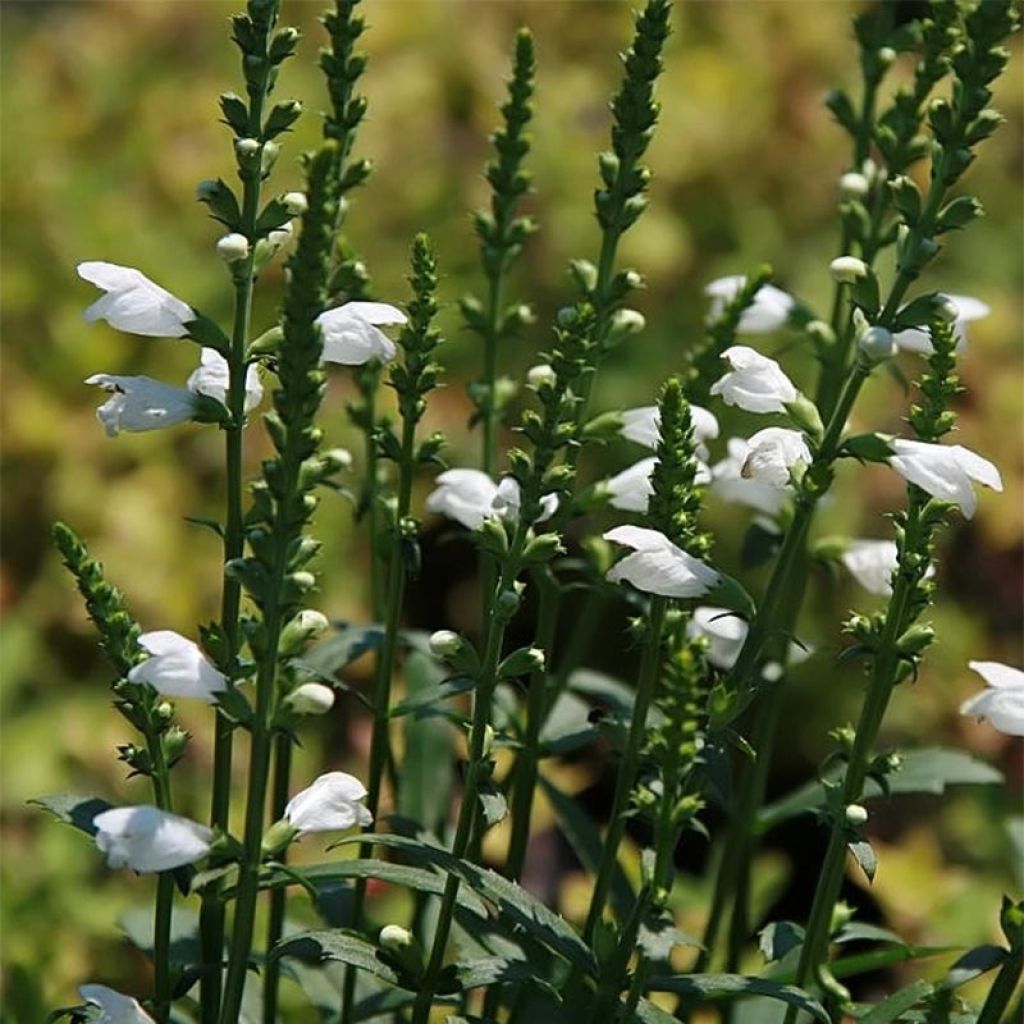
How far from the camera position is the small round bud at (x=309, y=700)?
117 cm

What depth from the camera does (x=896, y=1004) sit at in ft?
4.58

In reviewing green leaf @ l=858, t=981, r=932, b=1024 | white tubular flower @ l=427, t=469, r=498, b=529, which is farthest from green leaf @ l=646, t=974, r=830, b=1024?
white tubular flower @ l=427, t=469, r=498, b=529

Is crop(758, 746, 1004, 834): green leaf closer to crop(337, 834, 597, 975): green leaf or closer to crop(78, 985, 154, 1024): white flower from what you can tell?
crop(337, 834, 597, 975): green leaf

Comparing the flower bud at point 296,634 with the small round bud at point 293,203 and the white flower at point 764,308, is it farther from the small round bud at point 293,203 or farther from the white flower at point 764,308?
the white flower at point 764,308

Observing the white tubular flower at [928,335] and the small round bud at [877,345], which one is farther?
the white tubular flower at [928,335]

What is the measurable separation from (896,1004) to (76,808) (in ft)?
2.13

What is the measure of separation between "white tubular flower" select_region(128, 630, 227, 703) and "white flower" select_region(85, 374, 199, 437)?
21 centimetres

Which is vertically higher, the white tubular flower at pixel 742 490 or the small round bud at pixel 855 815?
the white tubular flower at pixel 742 490

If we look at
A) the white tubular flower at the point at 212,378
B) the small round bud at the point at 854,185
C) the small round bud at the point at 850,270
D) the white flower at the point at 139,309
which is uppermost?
the small round bud at the point at 854,185

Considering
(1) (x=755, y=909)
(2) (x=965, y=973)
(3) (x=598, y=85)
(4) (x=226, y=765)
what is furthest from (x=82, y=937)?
(3) (x=598, y=85)

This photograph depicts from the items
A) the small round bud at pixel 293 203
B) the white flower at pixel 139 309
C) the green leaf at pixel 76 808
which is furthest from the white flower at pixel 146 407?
the green leaf at pixel 76 808

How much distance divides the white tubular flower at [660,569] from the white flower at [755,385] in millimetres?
133

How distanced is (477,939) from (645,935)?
9.2 inches

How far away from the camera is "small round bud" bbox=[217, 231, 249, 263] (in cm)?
127
